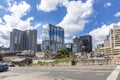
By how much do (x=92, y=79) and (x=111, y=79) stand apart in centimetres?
160

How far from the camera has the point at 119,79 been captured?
20328mm

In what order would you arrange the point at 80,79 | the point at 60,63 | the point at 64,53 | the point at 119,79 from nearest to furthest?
the point at 119,79 < the point at 80,79 < the point at 60,63 < the point at 64,53

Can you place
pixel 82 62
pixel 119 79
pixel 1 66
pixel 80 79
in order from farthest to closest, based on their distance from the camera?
1. pixel 82 62
2. pixel 1 66
3. pixel 80 79
4. pixel 119 79

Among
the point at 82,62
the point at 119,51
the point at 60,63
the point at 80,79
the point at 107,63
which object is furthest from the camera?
the point at 119,51

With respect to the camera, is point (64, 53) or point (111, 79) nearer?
point (111, 79)

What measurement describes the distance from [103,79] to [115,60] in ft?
106

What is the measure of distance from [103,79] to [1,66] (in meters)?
26.1

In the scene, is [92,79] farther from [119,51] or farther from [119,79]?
[119,51]

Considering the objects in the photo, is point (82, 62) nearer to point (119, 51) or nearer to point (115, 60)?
point (115, 60)

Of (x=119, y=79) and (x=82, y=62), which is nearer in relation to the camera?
(x=119, y=79)

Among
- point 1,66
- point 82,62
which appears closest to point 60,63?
point 82,62

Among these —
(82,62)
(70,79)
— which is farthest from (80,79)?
(82,62)

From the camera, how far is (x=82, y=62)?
55.7 m

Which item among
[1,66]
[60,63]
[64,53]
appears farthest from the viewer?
[64,53]
